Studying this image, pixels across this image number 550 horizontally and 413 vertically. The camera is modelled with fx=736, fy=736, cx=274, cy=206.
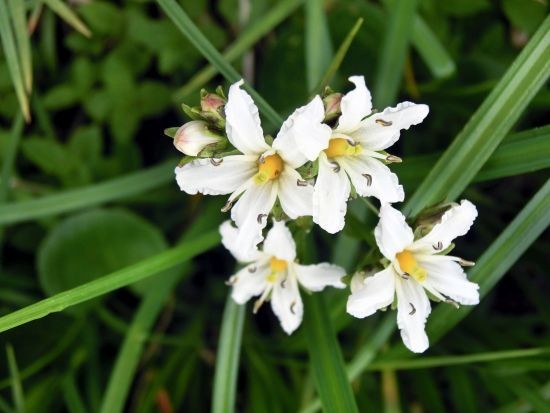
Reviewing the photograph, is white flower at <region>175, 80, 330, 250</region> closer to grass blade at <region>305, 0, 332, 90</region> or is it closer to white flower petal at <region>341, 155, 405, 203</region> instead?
white flower petal at <region>341, 155, 405, 203</region>

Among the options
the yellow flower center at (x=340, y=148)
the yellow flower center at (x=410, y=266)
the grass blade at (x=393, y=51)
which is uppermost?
the grass blade at (x=393, y=51)

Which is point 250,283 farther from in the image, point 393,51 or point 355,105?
point 393,51

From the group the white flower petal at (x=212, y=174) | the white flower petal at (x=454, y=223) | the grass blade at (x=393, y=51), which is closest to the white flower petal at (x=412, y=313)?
the white flower petal at (x=454, y=223)

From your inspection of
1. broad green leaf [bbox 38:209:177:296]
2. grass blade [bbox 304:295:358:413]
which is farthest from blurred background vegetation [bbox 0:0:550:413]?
grass blade [bbox 304:295:358:413]

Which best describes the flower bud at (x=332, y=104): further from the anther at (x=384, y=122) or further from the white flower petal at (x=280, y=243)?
the white flower petal at (x=280, y=243)

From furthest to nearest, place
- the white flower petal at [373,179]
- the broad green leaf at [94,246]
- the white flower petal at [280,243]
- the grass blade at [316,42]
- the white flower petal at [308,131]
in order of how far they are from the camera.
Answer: the broad green leaf at [94,246] < the grass blade at [316,42] < the white flower petal at [280,243] < the white flower petal at [373,179] < the white flower petal at [308,131]
